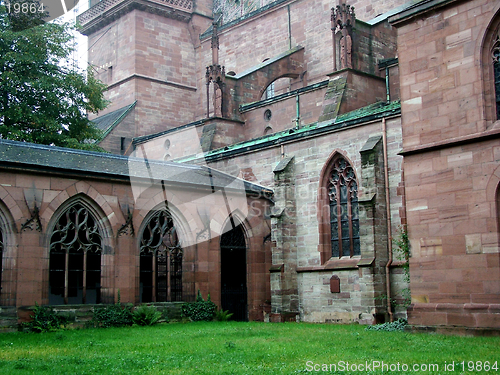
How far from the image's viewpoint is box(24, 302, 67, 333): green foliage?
1697cm

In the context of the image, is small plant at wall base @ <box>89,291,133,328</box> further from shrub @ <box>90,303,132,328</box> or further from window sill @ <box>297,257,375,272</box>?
window sill @ <box>297,257,375,272</box>

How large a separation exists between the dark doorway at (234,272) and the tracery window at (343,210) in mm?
3138

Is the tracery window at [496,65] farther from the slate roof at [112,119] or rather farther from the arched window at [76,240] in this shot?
the slate roof at [112,119]

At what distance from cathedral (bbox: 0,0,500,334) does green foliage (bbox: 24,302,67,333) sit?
254 millimetres

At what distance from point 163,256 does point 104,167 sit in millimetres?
3584

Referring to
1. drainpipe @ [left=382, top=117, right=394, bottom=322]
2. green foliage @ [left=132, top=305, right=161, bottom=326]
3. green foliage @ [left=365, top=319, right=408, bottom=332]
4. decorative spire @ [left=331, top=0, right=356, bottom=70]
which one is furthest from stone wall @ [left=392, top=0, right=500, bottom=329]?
decorative spire @ [left=331, top=0, right=356, bottom=70]

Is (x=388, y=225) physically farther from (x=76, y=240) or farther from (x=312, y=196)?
(x=76, y=240)

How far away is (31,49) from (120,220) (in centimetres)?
1302

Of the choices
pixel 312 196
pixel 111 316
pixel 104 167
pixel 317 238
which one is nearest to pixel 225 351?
pixel 111 316

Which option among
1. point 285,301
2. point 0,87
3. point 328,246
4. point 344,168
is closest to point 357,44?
point 344,168

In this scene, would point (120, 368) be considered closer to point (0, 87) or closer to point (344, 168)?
point (344, 168)

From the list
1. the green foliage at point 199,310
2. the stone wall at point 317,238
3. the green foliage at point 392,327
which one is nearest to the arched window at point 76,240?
the green foliage at point 199,310

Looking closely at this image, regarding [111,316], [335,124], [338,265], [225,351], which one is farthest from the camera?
[335,124]

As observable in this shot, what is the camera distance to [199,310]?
2064 centimetres
